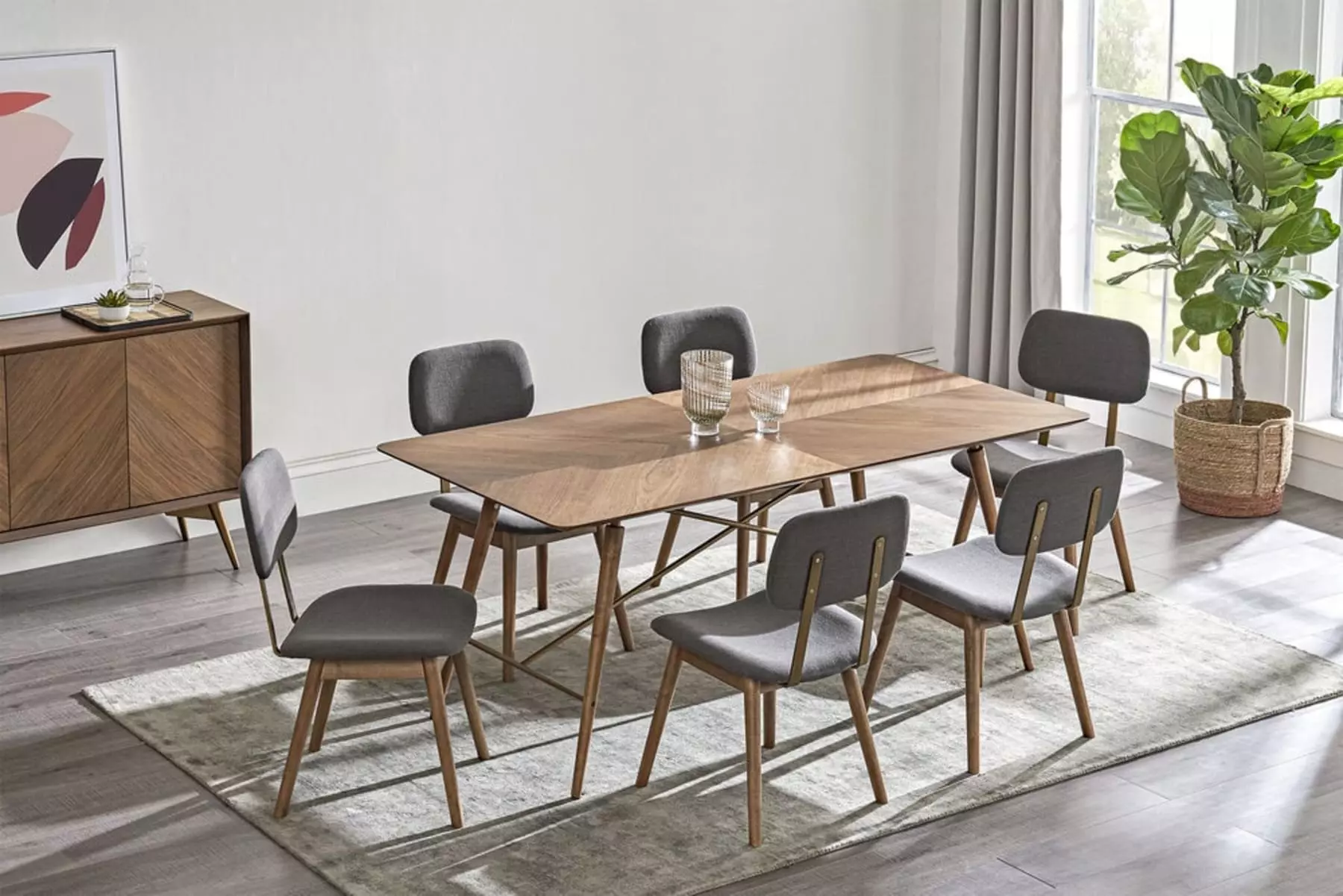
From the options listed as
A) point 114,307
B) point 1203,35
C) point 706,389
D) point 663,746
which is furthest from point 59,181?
point 1203,35

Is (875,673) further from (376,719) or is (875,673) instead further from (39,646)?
(39,646)

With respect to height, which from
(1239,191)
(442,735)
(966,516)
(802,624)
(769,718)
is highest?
(1239,191)

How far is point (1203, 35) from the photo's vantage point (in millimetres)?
6820

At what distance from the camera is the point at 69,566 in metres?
5.94

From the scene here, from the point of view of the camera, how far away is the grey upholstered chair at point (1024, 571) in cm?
426

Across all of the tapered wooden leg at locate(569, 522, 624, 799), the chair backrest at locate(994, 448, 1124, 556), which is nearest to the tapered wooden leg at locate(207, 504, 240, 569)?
the tapered wooden leg at locate(569, 522, 624, 799)

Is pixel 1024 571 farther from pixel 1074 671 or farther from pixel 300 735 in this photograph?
pixel 300 735

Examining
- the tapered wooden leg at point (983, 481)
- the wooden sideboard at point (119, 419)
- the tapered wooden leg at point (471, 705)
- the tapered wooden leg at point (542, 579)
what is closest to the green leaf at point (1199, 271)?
the tapered wooden leg at point (983, 481)

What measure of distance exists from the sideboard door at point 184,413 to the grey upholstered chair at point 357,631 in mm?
1334

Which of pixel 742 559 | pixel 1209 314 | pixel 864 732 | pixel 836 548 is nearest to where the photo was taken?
pixel 836 548

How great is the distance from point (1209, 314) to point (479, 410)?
2.47m

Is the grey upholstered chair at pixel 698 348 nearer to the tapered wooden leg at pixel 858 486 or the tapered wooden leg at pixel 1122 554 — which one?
the tapered wooden leg at pixel 858 486

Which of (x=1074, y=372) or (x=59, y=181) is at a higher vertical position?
(x=59, y=181)

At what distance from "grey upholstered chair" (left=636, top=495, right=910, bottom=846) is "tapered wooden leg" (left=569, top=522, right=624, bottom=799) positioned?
0.46 feet
